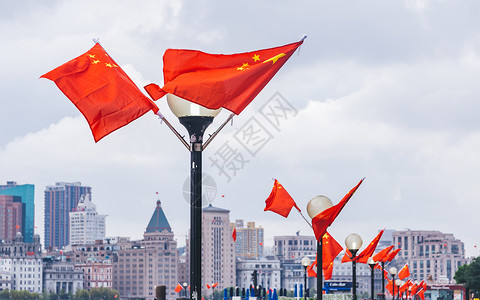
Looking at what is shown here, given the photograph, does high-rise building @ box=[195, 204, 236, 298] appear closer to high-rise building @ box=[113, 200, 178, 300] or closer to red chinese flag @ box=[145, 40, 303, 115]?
high-rise building @ box=[113, 200, 178, 300]

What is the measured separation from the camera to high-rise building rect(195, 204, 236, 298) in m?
170

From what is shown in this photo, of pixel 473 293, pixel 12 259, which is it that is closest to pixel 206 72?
pixel 473 293

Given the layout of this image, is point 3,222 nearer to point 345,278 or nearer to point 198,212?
point 345,278

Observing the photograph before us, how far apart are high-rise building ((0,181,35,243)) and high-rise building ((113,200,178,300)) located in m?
28.2

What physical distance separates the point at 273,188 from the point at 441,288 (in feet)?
203

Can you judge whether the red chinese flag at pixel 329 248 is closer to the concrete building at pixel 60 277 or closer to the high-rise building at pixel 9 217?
the concrete building at pixel 60 277

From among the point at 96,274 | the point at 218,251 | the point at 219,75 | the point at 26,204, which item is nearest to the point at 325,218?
the point at 219,75

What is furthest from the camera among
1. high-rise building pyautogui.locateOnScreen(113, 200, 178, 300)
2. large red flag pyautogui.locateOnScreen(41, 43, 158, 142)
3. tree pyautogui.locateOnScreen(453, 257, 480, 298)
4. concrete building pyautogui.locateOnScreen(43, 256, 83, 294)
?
high-rise building pyautogui.locateOnScreen(113, 200, 178, 300)

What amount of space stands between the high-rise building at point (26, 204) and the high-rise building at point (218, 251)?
31945 millimetres

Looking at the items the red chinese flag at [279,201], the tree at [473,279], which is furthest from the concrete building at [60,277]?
the red chinese flag at [279,201]

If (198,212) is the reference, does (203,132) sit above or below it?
above

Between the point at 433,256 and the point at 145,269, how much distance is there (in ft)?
190

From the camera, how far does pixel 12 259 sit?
14738cm

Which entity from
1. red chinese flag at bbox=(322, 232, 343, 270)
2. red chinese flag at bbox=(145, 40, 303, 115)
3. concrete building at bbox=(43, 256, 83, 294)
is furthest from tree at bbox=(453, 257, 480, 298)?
concrete building at bbox=(43, 256, 83, 294)
